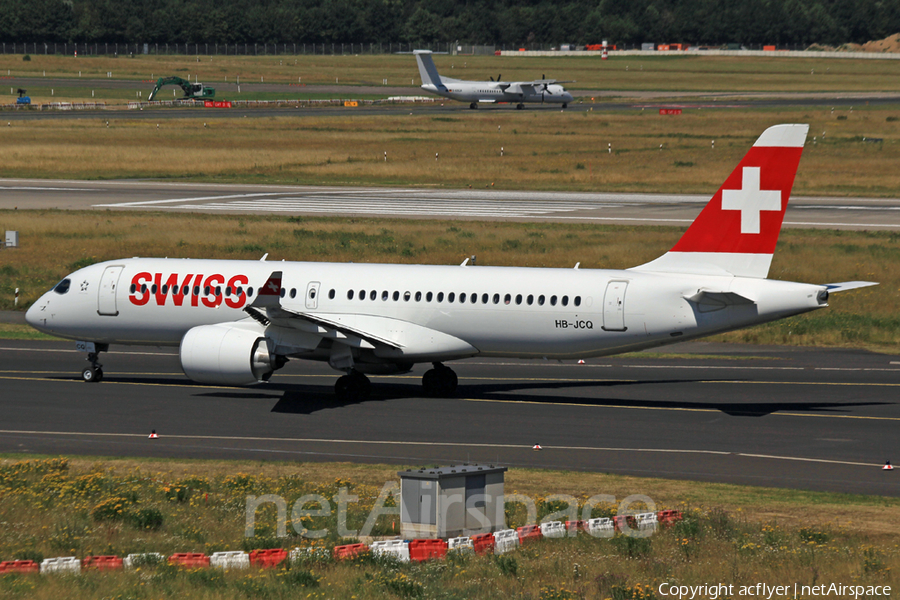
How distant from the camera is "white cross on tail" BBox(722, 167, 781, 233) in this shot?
33156 millimetres

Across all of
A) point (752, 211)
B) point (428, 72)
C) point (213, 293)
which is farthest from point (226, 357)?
point (428, 72)

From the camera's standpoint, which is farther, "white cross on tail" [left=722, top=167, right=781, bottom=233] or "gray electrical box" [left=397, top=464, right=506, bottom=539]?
"white cross on tail" [left=722, top=167, right=781, bottom=233]

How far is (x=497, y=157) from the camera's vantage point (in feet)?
364

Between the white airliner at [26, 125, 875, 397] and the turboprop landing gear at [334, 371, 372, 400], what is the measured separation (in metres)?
0.06

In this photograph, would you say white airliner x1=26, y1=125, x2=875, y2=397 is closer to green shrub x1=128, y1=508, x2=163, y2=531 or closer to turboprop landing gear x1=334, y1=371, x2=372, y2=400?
turboprop landing gear x1=334, y1=371, x2=372, y2=400

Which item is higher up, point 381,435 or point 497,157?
point 497,157

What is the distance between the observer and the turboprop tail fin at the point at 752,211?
33.1 metres

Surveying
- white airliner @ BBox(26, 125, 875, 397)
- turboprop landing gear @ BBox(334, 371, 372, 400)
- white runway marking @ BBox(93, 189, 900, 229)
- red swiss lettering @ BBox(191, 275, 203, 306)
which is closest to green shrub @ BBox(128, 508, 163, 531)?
white airliner @ BBox(26, 125, 875, 397)

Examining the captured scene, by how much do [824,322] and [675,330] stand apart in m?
18.0

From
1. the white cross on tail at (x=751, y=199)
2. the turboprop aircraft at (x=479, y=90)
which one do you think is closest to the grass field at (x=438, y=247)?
the white cross on tail at (x=751, y=199)

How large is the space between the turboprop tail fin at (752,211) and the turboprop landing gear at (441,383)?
327 inches

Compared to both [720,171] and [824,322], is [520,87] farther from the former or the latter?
[824,322]

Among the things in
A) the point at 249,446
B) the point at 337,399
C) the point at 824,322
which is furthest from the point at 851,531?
the point at 824,322

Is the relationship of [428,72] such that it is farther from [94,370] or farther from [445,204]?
[94,370]
